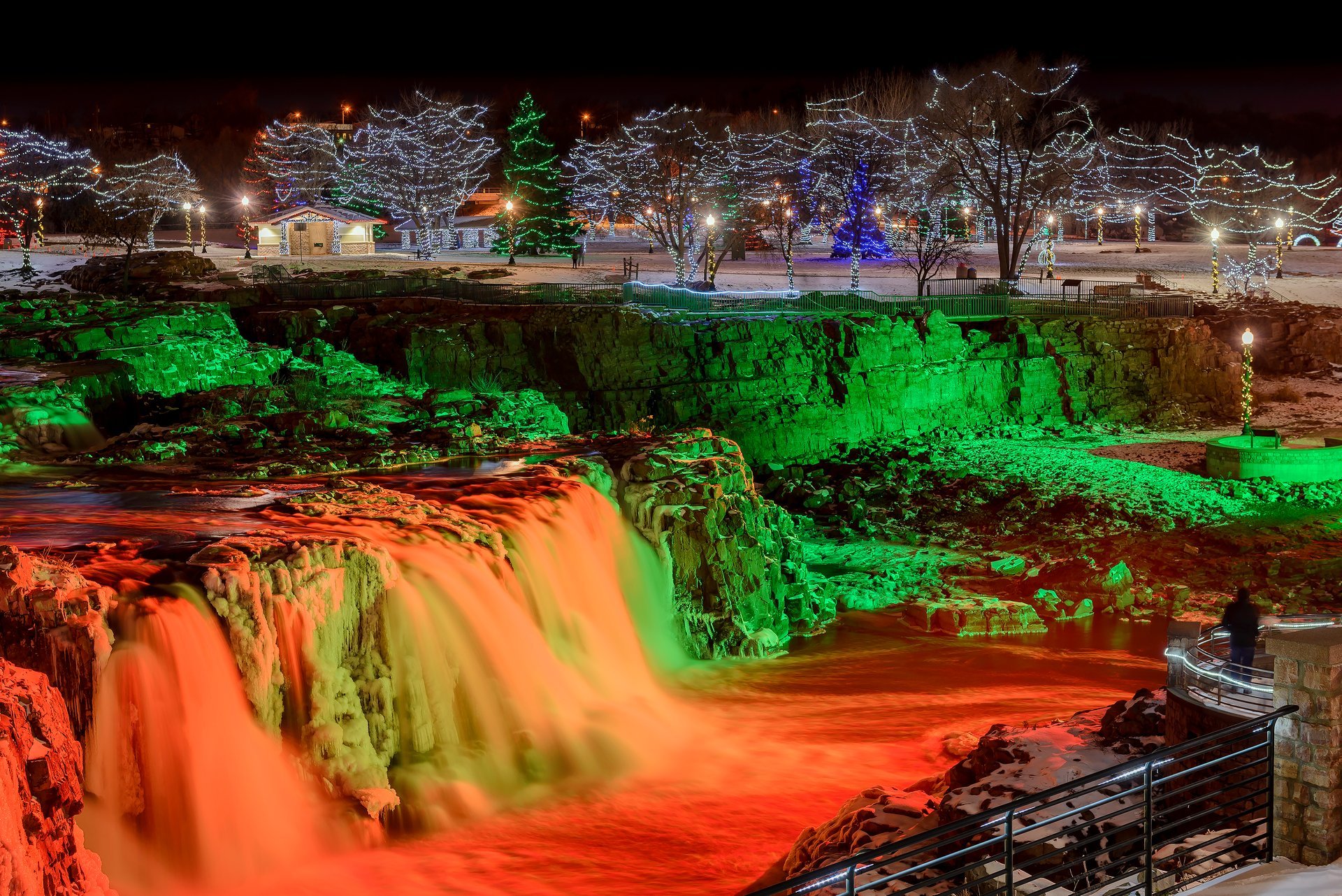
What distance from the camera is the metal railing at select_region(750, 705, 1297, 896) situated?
8.41 m

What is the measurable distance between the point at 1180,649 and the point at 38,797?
31.7 feet

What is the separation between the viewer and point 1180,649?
1237 cm

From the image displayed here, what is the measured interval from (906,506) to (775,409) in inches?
263

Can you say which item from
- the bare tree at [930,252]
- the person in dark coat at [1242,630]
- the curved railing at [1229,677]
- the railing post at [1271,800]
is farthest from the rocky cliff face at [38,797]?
the bare tree at [930,252]

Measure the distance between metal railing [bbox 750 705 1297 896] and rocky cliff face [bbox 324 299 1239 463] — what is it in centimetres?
2442

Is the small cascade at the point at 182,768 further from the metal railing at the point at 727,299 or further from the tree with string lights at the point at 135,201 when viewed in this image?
the tree with string lights at the point at 135,201

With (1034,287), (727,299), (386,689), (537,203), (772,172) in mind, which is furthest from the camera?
(772,172)

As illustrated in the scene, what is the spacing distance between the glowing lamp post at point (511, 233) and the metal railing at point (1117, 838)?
46.5 m

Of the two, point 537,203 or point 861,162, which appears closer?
point 861,162

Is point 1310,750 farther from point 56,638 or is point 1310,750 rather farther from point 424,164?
point 424,164

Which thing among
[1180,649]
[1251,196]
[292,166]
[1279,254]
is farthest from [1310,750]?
[292,166]

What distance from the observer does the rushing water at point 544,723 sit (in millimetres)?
12734

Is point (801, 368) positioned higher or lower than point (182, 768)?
higher

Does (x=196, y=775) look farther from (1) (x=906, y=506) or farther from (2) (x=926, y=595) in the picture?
(1) (x=906, y=506)
